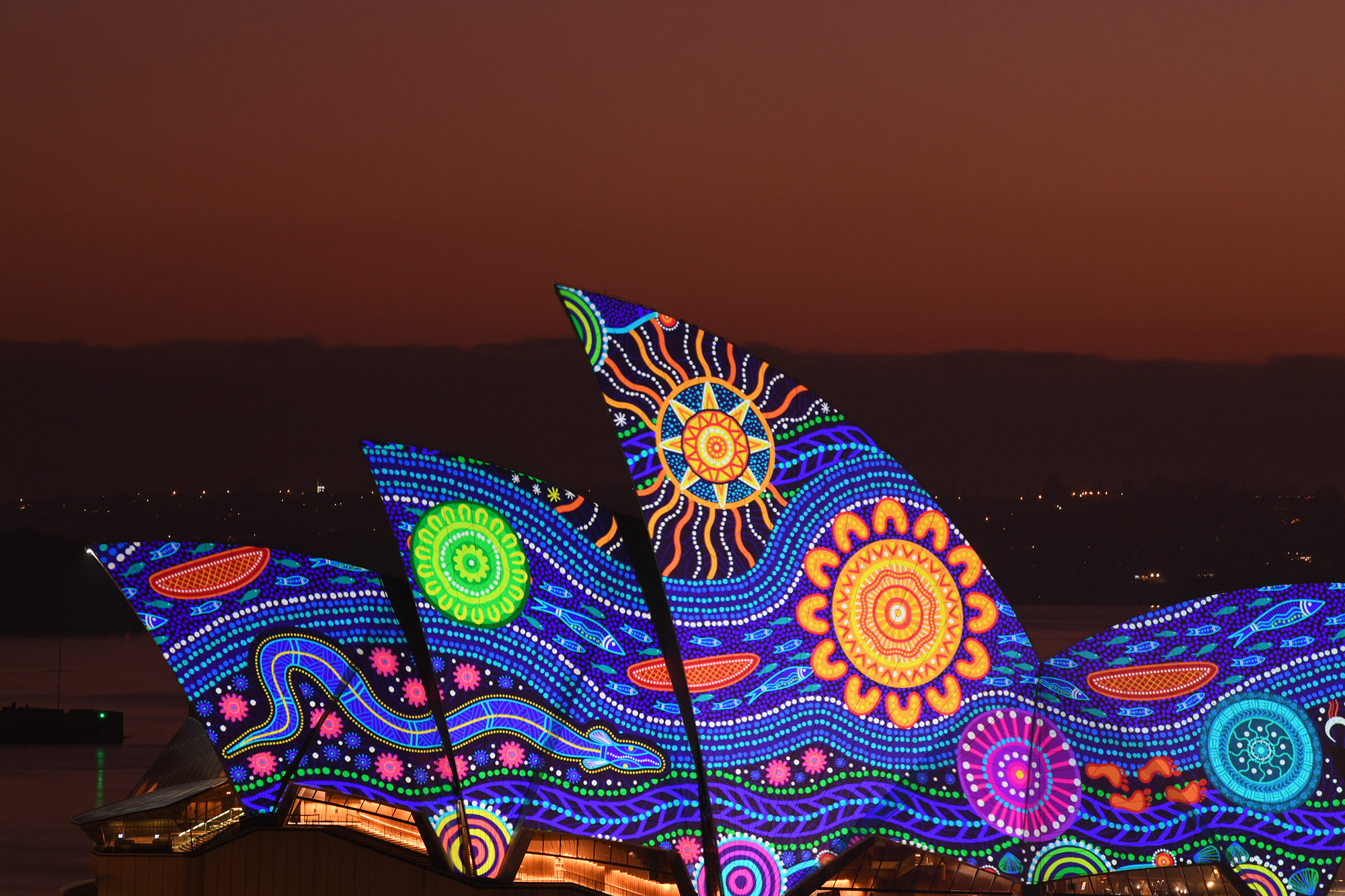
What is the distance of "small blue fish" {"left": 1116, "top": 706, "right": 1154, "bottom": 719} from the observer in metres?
21.7

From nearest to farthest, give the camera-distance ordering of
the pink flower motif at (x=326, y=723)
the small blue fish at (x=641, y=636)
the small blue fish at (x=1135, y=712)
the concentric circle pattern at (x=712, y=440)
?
the concentric circle pattern at (x=712, y=440)
the small blue fish at (x=1135, y=712)
the small blue fish at (x=641, y=636)
the pink flower motif at (x=326, y=723)

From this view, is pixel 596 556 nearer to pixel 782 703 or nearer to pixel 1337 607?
pixel 782 703

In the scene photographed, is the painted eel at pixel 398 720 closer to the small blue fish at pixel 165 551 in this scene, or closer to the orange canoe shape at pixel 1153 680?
the small blue fish at pixel 165 551

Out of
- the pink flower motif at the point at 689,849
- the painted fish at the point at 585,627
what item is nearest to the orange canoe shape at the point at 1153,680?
the pink flower motif at the point at 689,849

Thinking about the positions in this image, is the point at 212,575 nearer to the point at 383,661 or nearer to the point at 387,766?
the point at 383,661

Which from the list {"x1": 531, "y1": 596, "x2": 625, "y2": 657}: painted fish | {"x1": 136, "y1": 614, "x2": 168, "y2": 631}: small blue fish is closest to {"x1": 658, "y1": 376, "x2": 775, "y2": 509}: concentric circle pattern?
{"x1": 531, "y1": 596, "x2": 625, "y2": 657}: painted fish

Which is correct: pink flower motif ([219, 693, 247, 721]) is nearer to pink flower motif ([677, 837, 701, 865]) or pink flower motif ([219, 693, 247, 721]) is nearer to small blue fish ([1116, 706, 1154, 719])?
pink flower motif ([677, 837, 701, 865])

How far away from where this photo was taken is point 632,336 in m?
21.2

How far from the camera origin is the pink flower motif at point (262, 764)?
23.1 meters

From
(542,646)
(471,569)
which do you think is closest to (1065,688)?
(542,646)

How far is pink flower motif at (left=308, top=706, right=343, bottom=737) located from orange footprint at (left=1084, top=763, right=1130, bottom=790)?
1016cm

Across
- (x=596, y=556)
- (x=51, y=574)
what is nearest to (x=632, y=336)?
(x=596, y=556)

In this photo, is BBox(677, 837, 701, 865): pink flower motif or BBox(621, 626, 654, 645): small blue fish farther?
BBox(621, 626, 654, 645): small blue fish

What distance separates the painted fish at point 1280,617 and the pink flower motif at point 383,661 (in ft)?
36.9
